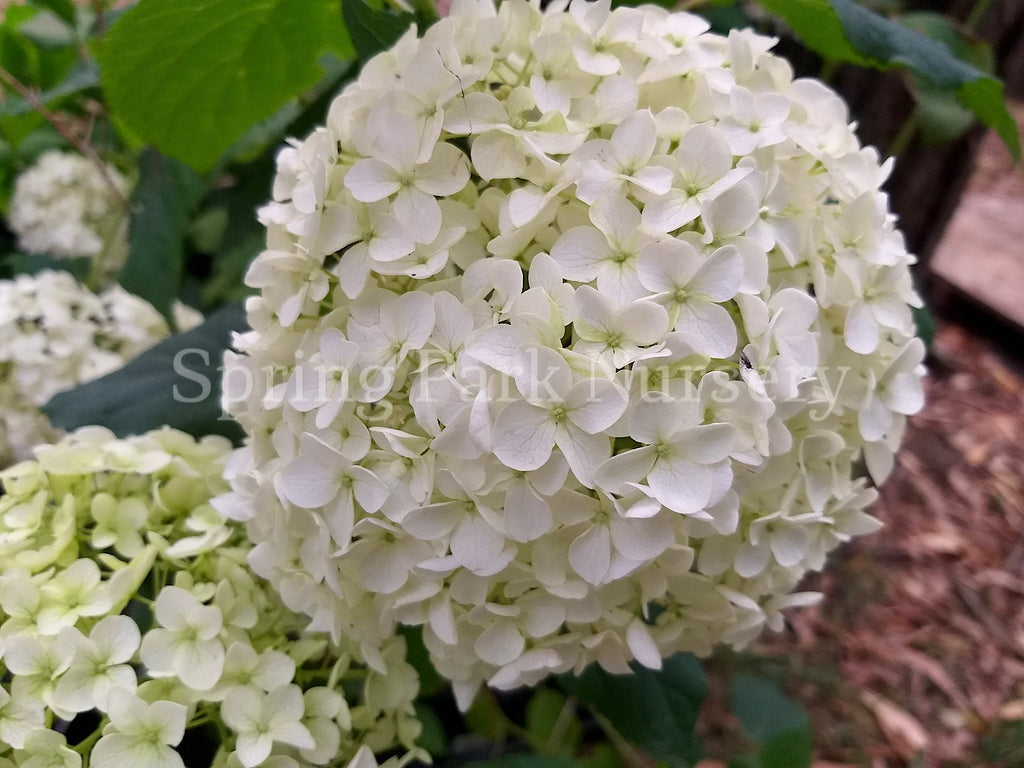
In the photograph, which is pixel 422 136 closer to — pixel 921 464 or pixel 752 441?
pixel 752 441

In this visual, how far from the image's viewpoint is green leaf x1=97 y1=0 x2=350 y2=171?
600 millimetres

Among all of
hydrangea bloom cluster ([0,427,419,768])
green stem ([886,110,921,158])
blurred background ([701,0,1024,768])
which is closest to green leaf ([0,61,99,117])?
hydrangea bloom cluster ([0,427,419,768])

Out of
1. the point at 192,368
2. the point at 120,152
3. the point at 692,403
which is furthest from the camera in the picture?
the point at 120,152

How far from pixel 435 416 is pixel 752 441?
0.52ft

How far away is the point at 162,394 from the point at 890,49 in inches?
24.6

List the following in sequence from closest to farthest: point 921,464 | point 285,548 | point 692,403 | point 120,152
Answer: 1. point 692,403
2. point 285,548
3. point 120,152
4. point 921,464

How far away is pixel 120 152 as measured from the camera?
1.15 metres

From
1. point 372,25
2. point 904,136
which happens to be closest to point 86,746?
point 372,25

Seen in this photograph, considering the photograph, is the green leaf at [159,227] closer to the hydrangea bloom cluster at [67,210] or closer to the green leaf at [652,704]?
the hydrangea bloom cluster at [67,210]

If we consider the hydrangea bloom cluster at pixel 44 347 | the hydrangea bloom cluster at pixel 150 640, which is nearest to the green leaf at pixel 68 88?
the hydrangea bloom cluster at pixel 44 347

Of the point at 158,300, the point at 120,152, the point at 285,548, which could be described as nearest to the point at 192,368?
the point at 158,300

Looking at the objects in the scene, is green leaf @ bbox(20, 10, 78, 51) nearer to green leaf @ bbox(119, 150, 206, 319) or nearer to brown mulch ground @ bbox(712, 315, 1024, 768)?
green leaf @ bbox(119, 150, 206, 319)

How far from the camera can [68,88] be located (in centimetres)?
82

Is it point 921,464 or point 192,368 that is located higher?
point 192,368
